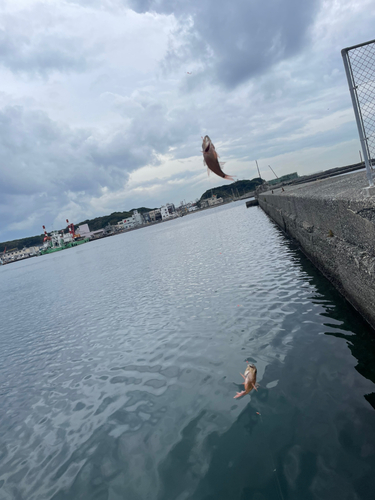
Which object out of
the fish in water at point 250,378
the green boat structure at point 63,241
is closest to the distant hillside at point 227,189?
the fish in water at point 250,378

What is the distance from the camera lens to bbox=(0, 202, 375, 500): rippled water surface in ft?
12.2

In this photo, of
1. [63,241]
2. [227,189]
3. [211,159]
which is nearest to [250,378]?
[211,159]

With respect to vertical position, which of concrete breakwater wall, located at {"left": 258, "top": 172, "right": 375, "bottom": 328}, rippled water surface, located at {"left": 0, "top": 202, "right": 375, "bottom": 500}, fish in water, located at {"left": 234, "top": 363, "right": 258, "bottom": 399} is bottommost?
rippled water surface, located at {"left": 0, "top": 202, "right": 375, "bottom": 500}

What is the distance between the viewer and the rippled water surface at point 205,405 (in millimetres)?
3709

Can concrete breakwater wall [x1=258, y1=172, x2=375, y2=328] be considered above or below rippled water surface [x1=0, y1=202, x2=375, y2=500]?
above

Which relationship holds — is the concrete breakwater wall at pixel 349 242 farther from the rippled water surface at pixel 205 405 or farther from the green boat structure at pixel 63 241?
the green boat structure at pixel 63 241

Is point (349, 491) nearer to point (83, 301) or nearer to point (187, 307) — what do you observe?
point (187, 307)

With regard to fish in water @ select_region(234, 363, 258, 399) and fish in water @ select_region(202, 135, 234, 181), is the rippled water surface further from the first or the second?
fish in water @ select_region(202, 135, 234, 181)

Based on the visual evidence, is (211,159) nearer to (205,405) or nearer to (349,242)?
(205,405)

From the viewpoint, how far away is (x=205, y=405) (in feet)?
16.9

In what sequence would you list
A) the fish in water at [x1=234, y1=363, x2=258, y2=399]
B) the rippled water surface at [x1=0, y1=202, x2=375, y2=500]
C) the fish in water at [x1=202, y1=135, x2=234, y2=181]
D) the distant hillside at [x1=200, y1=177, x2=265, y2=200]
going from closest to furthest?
the fish in water at [x1=202, y1=135, x2=234, y2=181] → the rippled water surface at [x1=0, y1=202, x2=375, y2=500] → the fish in water at [x1=234, y1=363, x2=258, y2=399] → the distant hillside at [x1=200, y1=177, x2=265, y2=200]

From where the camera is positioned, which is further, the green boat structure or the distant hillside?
the green boat structure

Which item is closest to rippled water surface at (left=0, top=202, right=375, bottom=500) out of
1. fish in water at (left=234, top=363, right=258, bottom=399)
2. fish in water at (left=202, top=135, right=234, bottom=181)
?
fish in water at (left=234, top=363, right=258, bottom=399)

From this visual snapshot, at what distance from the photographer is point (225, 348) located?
688 cm
